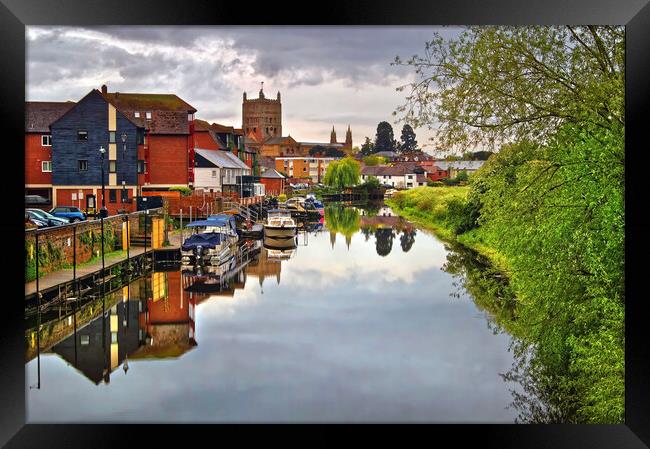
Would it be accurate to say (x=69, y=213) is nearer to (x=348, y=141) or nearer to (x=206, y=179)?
(x=206, y=179)

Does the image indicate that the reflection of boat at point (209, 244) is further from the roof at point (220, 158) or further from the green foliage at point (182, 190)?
the roof at point (220, 158)

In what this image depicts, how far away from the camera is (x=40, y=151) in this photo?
21.4 m

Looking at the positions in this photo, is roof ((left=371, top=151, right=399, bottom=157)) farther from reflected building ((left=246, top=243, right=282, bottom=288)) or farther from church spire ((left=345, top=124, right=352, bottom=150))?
reflected building ((left=246, top=243, right=282, bottom=288))

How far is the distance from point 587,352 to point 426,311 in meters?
7.47

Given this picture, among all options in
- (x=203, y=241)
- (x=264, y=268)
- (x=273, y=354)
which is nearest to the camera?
(x=273, y=354)

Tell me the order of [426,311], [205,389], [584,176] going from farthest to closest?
1. [426,311]
2. [205,389]
3. [584,176]

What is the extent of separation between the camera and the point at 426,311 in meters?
13.4

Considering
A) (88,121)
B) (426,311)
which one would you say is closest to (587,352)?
(426,311)

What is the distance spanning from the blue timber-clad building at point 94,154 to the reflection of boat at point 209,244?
98.8 inches

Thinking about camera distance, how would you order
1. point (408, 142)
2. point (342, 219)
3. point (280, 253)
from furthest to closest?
1. point (408, 142)
2. point (342, 219)
3. point (280, 253)

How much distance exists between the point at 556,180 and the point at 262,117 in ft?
118

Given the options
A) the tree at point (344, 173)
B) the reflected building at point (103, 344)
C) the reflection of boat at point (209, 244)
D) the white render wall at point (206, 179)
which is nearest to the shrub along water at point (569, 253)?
the reflected building at point (103, 344)

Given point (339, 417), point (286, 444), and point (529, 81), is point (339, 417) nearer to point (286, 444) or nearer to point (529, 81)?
point (286, 444)
